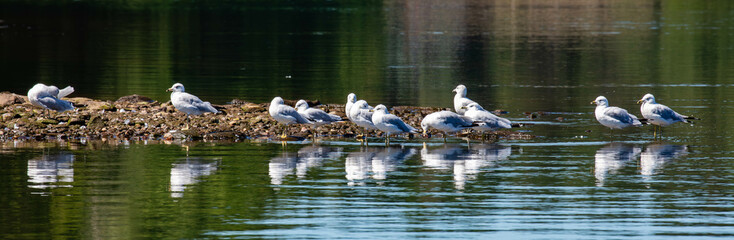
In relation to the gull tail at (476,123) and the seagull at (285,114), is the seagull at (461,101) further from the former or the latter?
the seagull at (285,114)

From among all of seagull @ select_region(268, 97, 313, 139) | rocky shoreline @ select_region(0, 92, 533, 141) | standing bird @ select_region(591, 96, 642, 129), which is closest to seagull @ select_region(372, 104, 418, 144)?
seagull @ select_region(268, 97, 313, 139)

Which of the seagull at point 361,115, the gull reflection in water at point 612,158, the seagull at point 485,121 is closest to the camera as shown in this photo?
the gull reflection in water at point 612,158

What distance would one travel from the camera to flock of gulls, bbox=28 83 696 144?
25172 mm

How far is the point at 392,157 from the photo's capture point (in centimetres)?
2341

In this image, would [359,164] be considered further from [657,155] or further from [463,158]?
[657,155]

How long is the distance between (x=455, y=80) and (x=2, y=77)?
1808cm

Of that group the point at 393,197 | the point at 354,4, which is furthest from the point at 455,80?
the point at 354,4

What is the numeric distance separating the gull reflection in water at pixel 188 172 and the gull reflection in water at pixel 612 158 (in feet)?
24.6

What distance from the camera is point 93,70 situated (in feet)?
152

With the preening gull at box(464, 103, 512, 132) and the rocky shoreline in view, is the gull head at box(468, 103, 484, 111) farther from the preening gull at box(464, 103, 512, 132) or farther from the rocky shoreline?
the rocky shoreline

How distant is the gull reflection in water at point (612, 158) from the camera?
2124 centimetres

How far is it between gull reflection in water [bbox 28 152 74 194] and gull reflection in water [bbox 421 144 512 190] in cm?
714

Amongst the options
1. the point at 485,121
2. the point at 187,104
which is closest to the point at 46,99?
the point at 187,104

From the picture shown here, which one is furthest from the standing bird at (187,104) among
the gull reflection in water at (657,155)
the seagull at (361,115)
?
the gull reflection in water at (657,155)
